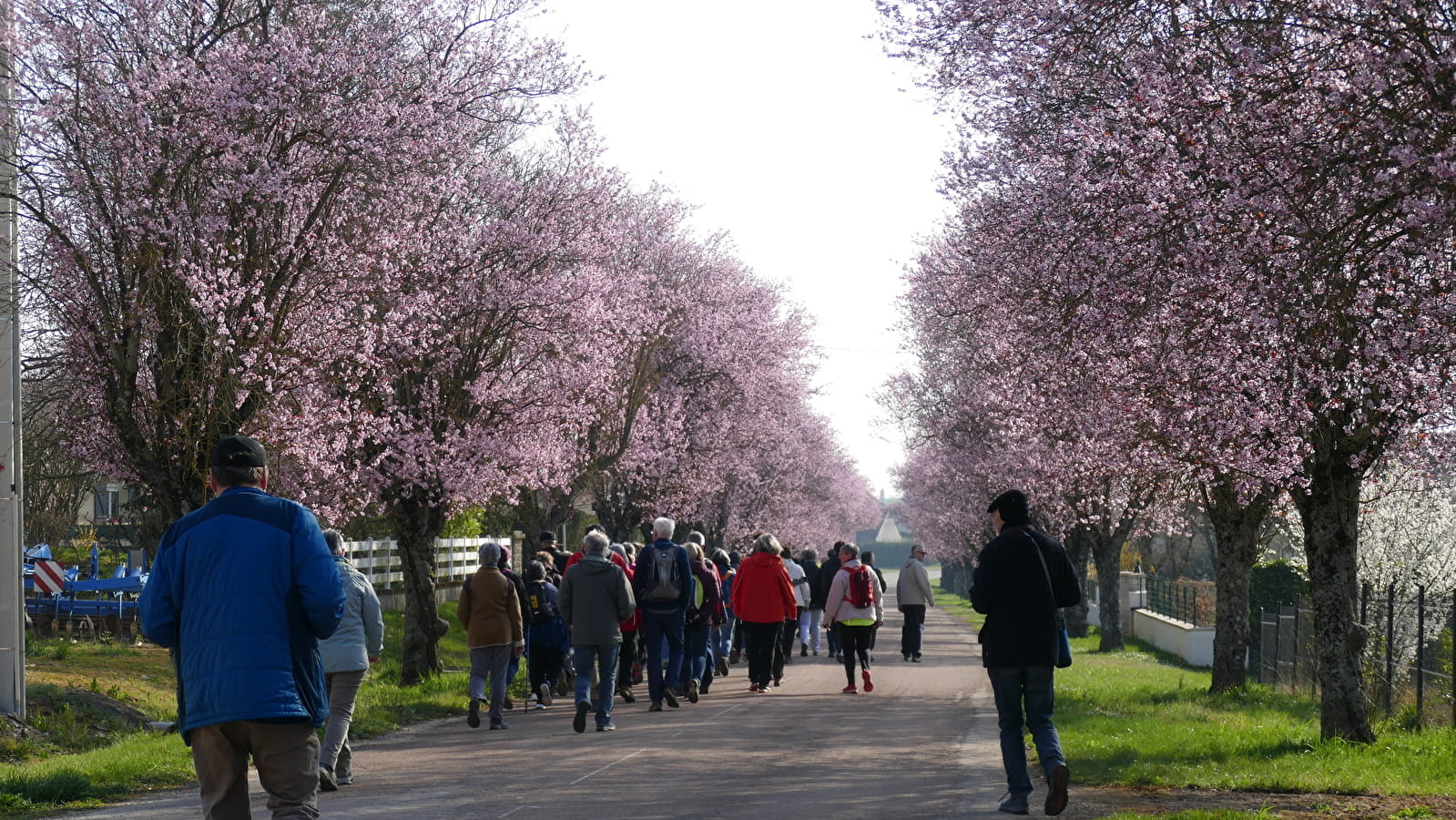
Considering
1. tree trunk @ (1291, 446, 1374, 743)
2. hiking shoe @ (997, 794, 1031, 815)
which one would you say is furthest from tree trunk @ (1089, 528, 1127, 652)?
hiking shoe @ (997, 794, 1031, 815)

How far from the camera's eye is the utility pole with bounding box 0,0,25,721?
47.2ft

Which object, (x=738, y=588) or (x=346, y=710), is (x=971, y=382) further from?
(x=346, y=710)

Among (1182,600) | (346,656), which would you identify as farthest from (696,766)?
(1182,600)

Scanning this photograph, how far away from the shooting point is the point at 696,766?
11.7 meters

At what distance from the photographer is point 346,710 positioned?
423 inches

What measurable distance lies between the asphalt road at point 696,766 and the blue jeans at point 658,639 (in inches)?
17.0

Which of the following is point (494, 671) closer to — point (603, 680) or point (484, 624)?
point (484, 624)

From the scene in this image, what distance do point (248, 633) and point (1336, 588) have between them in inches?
411

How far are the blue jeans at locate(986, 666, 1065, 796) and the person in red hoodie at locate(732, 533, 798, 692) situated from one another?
374 inches

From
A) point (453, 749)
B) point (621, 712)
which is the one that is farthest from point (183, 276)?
point (621, 712)

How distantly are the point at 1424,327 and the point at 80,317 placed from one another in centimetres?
1140

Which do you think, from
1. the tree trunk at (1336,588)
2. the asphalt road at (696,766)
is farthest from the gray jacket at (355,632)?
the tree trunk at (1336,588)

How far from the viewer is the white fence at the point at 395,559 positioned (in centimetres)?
3431

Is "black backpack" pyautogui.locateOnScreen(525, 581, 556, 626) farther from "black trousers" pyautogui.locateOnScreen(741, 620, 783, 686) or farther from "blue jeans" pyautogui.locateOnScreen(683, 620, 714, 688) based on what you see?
"black trousers" pyautogui.locateOnScreen(741, 620, 783, 686)
